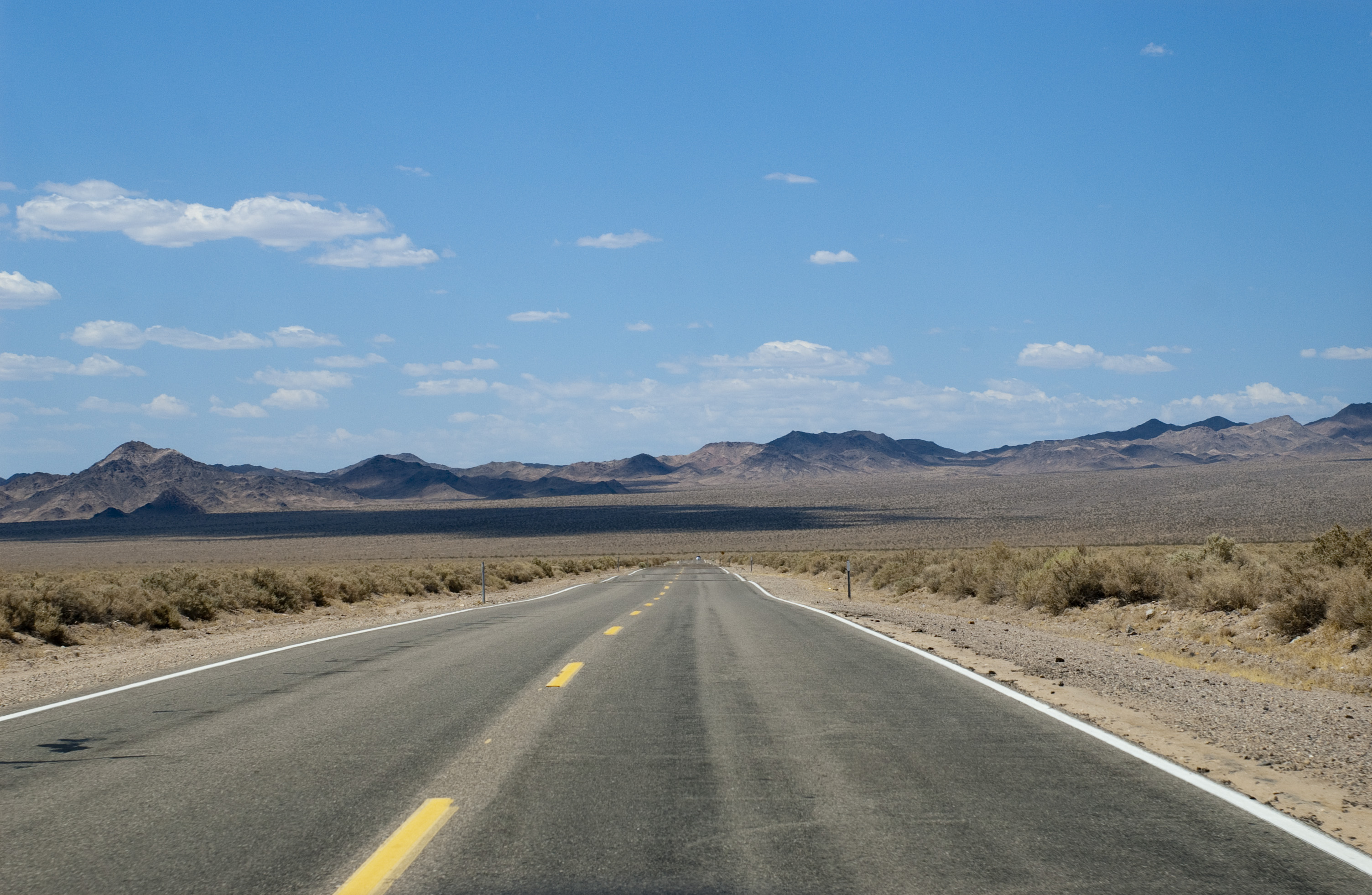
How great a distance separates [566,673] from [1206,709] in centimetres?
608

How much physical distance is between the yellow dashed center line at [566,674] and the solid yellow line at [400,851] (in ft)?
13.7

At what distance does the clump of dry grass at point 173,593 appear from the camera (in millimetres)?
17109

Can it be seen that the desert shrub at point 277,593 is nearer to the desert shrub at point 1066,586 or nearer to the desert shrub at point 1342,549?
the desert shrub at point 1066,586

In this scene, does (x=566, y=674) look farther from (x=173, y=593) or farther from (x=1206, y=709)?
(x=173, y=593)

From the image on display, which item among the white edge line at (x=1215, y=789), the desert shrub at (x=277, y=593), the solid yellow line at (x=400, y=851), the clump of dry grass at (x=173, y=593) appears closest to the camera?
the solid yellow line at (x=400, y=851)

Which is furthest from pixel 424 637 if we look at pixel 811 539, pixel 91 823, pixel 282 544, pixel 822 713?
pixel 282 544

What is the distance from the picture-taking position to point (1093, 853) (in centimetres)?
462

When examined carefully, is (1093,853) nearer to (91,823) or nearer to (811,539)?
(91,823)

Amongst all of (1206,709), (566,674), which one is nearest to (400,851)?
(566,674)

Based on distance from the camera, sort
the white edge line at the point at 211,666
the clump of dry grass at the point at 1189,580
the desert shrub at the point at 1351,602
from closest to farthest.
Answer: the white edge line at the point at 211,666
the desert shrub at the point at 1351,602
the clump of dry grass at the point at 1189,580

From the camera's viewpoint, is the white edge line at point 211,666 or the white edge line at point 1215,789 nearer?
the white edge line at point 1215,789

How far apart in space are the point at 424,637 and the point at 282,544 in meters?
87.6

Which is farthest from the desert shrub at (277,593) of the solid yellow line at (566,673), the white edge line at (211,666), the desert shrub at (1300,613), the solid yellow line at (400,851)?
the desert shrub at (1300,613)

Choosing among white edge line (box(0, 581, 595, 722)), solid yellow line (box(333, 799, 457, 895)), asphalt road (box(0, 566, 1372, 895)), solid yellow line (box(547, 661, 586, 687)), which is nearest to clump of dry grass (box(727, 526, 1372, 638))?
asphalt road (box(0, 566, 1372, 895))
